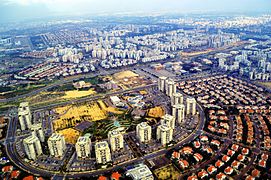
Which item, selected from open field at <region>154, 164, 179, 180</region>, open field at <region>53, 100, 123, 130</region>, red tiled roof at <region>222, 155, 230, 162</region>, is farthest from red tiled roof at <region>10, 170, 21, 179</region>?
red tiled roof at <region>222, 155, 230, 162</region>

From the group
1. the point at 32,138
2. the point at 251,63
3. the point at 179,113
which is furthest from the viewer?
the point at 251,63

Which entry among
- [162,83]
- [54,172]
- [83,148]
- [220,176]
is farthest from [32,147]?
[162,83]

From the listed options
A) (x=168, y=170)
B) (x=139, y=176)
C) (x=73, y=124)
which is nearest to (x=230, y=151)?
(x=168, y=170)

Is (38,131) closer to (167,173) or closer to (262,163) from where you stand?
(167,173)

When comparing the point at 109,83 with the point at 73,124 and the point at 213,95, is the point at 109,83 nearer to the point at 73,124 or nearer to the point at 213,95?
Result: the point at 73,124

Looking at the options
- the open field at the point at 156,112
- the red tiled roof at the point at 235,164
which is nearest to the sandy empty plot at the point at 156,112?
the open field at the point at 156,112

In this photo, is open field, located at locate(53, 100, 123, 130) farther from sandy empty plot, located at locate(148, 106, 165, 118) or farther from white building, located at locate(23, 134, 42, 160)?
white building, located at locate(23, 134, 42, 160)

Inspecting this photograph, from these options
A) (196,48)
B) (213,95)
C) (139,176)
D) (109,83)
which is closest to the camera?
(139,176)
